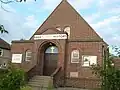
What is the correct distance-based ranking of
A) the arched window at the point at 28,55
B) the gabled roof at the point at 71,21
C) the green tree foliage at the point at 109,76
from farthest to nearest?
the gabled roof at the point at 71,21 → the arched window at the point at 28,55 → the green tree foliage at the point at 109,76

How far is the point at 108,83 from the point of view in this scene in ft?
34.8

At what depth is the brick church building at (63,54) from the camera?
1124 inches

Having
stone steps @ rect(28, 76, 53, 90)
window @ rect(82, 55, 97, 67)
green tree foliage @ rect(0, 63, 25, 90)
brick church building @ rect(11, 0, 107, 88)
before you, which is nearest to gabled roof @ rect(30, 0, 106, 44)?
brick church building @ rect(11, 0, 107, 88)

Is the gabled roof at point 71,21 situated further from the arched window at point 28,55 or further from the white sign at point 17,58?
the white sign at point 17,58

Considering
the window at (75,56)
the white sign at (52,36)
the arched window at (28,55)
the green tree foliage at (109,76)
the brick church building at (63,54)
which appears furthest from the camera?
the arched window at (28,55)

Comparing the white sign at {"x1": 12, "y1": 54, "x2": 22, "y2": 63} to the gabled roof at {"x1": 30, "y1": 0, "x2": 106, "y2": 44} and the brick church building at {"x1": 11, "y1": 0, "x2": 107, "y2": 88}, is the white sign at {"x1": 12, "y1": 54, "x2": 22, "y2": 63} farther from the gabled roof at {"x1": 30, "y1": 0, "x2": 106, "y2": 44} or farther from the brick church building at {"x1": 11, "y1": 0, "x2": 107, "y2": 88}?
the gabled roof at {"x1": 30, "y1": 0, "x2": 106, "y2": 44}

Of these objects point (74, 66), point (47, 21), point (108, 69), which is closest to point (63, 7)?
point (47, 21)

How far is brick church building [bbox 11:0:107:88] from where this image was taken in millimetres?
28547

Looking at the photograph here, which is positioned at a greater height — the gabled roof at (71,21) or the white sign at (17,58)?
the gabled roof at (71,21)

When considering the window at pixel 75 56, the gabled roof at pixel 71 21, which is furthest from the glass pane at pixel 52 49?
the gabled roof at pixel 71 21

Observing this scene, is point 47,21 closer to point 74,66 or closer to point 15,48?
point 15,48

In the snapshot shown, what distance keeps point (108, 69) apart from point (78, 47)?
18.6 m

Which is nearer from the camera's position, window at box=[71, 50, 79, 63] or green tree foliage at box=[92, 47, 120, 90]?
green tree foliage at box=[92, 47, 120, 90]

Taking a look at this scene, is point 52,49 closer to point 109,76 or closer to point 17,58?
point 17,58
